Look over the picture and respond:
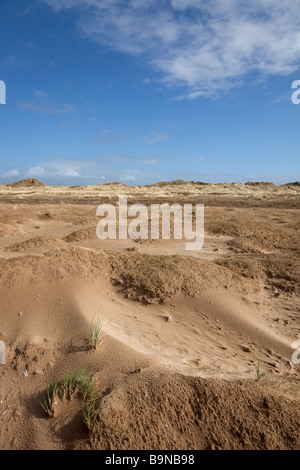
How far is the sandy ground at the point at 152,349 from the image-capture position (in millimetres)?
2463

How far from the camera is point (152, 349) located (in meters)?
3.66

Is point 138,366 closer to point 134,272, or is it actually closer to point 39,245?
point 134,272

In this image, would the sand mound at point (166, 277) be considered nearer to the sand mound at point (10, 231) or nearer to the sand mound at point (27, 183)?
the sand mound at point (10, 231)

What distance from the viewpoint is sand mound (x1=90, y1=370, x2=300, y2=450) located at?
238 cm

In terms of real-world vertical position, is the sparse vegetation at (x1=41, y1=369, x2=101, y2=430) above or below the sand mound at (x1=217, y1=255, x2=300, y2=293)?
below

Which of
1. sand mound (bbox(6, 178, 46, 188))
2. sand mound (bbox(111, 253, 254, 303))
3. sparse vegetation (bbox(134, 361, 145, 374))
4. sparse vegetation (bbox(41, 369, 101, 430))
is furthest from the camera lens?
sand mound (bbox(6, 178, 46, 188))

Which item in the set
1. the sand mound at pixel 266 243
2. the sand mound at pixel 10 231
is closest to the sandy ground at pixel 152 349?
the sand mound at pixel 266 243

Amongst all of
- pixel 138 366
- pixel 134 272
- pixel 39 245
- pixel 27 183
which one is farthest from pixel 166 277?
pixel 27 183

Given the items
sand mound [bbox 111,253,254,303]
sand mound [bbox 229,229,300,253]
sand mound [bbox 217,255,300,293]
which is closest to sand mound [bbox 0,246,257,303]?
sand mound [bbox 111,253,254,303]

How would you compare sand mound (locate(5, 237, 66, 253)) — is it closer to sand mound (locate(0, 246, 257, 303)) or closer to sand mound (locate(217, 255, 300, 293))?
sand mound (locate(0, 246, 257, 303))

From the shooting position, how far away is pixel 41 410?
2721mm

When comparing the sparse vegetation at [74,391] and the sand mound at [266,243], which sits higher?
the sand mound at [266,243]
